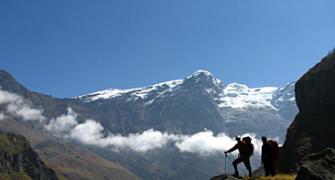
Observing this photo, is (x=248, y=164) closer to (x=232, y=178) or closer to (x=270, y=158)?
(x=270, y=158)

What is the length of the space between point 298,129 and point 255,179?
483ft

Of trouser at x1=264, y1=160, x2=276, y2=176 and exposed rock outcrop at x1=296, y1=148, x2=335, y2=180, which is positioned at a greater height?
trouser at x1=264, y1=160, x2=276, y2=176

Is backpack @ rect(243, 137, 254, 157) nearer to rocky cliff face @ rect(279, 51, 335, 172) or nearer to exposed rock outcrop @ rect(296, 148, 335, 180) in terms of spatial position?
exposed rock outcrop @ rect(296, 148, 335, 180)

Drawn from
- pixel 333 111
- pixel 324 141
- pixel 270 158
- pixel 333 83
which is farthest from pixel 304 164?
pixel 333 83

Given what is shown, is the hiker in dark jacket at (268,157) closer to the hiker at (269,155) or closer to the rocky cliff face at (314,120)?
the hiker at (269,155)

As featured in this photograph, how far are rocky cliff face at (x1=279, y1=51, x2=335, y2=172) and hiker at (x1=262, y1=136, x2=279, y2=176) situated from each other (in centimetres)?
11158

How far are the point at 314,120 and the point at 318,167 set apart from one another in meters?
150

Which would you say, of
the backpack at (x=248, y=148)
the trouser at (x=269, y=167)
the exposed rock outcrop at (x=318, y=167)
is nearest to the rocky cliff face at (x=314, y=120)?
the backpack at (x=248, y=148)

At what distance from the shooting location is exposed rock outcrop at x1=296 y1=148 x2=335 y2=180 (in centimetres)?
2595

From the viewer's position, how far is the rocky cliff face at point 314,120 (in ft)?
515

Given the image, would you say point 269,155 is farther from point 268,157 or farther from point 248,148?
point 248,148

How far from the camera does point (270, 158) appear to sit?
35.4 metres

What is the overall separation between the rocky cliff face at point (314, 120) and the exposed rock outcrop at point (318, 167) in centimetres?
11849

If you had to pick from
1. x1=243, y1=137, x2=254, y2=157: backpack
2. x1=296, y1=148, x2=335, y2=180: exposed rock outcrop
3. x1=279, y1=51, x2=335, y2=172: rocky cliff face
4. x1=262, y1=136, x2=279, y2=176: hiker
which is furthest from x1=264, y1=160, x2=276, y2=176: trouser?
x1=279, y1=51, x2=335, y2=172: rocky cliff face
